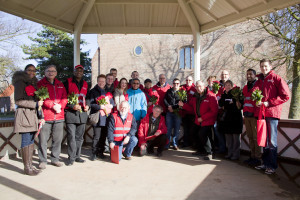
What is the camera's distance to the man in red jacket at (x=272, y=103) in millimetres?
4398

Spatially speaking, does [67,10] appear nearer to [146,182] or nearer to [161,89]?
[161,89]

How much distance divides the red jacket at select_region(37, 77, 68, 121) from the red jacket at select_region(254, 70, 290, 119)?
4.30 meters

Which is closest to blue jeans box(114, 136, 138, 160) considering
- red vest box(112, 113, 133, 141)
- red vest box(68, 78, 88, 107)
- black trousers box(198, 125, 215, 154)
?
red vest box(112, 113, 133, 141)

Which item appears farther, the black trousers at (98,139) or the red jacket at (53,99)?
the black trousers at (98,139)

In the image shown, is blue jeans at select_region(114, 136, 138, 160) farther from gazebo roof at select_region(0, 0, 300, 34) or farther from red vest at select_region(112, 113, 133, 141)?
gazebo roof at select_region(0, 0, 300, 34)

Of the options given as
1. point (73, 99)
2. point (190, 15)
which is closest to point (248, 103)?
point (190, 15)

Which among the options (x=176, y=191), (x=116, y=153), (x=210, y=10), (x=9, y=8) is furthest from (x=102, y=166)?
(x=210, y=10)

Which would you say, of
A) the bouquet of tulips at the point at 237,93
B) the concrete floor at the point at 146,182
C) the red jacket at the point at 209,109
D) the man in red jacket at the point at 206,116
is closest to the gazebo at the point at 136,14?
the man in red jacket at the point at 206,116

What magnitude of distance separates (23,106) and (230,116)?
4.69m

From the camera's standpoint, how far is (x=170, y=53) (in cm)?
2175

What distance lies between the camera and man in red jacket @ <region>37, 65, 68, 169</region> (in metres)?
4.88

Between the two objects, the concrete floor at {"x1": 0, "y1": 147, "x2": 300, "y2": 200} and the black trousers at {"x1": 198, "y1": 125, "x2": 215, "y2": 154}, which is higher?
the black trousers at {"x1": 198, "y1": 125, "x2": 215, "y2": 154}

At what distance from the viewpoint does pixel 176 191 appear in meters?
3.71

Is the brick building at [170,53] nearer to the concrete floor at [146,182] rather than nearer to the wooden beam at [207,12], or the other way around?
the wooden beam at [207,12]
